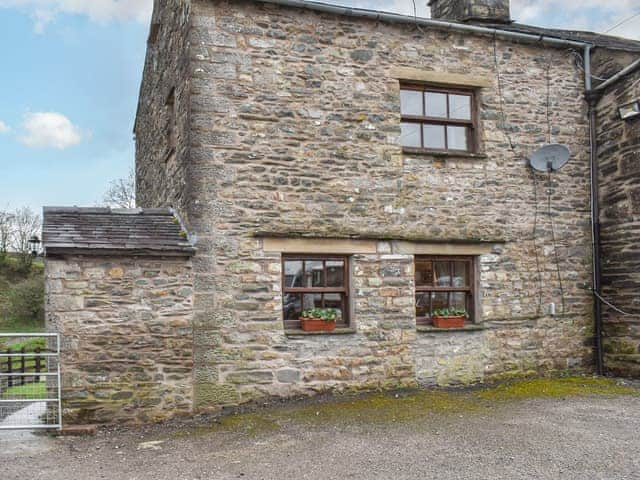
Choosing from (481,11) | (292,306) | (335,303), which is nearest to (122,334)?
(292,306)

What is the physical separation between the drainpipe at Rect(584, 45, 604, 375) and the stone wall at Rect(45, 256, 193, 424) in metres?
6.37

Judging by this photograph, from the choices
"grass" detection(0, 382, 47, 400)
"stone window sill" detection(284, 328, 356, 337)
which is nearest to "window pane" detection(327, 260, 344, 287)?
"stone window sill" detection(284, 328, 356, 337)

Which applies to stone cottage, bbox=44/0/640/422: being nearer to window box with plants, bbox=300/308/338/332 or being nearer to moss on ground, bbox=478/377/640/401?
window box with plants, bbox=300/308/338/332

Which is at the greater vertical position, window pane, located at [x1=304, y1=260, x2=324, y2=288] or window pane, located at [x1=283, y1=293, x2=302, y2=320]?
window pane, located at [x1=304, y1=260, x2=324, y2=288]

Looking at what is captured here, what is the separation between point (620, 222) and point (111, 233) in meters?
7.47

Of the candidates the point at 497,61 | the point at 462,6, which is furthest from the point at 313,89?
the point at 462,6

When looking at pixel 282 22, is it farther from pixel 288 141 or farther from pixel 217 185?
pixel 217 185

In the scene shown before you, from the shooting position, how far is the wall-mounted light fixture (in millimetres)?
8477

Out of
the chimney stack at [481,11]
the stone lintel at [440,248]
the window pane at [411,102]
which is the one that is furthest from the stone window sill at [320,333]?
the chimney stack at [481,11]

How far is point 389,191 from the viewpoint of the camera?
320 inches

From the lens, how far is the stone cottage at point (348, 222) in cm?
682

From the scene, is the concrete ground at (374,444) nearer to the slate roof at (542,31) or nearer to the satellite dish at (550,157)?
the satellite dish at (550,157)

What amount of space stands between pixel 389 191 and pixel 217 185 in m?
2.44

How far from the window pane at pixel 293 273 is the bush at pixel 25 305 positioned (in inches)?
771
